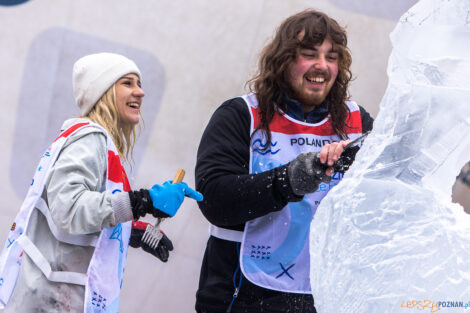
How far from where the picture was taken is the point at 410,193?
2.96 feet

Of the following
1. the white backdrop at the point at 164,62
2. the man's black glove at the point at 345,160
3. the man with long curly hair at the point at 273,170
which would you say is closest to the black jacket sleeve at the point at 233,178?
the man with long curly hair at the point at 273,170

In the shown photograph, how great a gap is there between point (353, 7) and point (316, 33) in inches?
37.8

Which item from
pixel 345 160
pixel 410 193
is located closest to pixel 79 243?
pixel 345 160

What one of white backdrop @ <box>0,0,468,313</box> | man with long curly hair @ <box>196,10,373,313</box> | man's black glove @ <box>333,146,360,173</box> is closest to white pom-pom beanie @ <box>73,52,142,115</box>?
man with long curly hair @ <box>196,10,373,313</box>

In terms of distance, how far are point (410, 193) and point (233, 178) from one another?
49 cm

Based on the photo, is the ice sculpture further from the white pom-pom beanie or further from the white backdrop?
the white backdrop

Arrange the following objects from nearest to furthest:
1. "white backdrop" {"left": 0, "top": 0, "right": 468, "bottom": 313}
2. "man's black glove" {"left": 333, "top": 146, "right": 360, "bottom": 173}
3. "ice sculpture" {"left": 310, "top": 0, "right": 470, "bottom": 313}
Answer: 1. "ice sculpture" {"left": 310, "top": 0, "right": 470, "bottom": 313}
2. "man's black glove" {"left": 333, "top": 146, "right": 360, "bottom": 173}
3. "white backdrop" {"left": 0, "top": 0, "right": 468, "bottom": 313}

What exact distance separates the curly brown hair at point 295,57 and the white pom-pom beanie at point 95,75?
34 centimetres

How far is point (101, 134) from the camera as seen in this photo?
53.8 inches

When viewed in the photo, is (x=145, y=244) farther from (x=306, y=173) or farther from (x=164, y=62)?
(x=164, y=62)

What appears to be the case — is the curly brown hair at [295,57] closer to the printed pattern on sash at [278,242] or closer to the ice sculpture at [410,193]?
the printed pattern on sash at [278,242]

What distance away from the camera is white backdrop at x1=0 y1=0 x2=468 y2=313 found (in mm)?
2340

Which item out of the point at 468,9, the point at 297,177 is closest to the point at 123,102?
the point at 297,177

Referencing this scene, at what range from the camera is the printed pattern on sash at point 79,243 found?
1.31m
